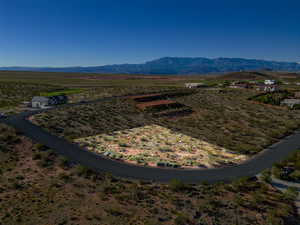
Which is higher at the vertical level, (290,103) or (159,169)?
(290,103)

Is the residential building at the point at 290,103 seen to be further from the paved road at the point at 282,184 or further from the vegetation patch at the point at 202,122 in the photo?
the paved road at the point at 282,184

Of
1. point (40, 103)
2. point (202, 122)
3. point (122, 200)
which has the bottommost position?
point (122, 200)

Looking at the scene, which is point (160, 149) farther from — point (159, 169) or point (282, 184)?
point (282, 184)

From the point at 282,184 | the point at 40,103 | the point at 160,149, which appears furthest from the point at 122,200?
the point at 40,103

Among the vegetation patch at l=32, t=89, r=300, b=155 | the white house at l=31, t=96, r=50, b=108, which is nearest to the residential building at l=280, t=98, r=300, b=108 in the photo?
the vegetation patch at l=32, t=89, r=300, b=155

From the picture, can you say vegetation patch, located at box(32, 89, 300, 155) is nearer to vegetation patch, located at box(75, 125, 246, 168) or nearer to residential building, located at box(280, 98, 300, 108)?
vegetation patch, located at box(75, 125, 246, 168)

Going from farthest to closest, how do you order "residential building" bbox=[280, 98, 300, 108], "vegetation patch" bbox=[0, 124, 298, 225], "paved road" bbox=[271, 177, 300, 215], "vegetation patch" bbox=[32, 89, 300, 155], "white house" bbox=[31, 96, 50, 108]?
"residential building" bbox=[280, 98, 300, 108] → "white house" bbox=[31, 96, 50, 108] → "vegetation patch" bbox=[32, 89, 300, 155] → "paved road" bbox=[271, 177, 300, 215] → "vegetation patch" bbox=[0, 124, 298, 225]
